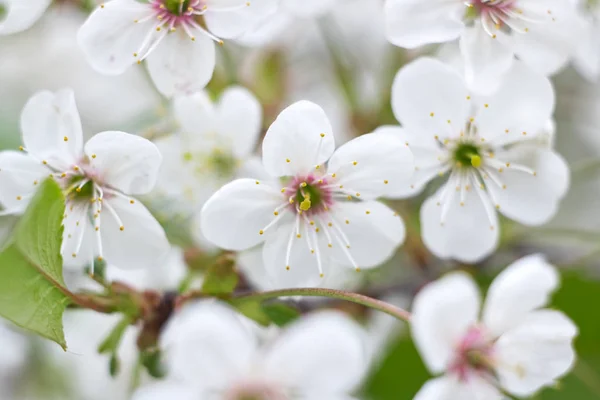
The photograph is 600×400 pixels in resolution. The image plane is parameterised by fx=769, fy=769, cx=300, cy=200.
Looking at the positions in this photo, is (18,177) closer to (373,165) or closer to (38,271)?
(38,271)

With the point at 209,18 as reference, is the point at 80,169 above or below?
below

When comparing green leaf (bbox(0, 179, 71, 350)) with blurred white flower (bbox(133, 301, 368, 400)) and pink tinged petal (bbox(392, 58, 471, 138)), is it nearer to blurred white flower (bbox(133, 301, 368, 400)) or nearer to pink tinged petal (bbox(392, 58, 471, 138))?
blurred white flower (bbox(133, 301, 368, 400))

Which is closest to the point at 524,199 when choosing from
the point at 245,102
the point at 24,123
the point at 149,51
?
the point at 245,102

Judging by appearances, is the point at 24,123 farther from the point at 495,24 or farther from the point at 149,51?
the point at 495,24

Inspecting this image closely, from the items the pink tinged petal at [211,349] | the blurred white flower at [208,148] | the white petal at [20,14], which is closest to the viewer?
the pink tinged petal at [211,349]

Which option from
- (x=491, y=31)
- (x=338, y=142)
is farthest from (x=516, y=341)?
(x=338, y=142)

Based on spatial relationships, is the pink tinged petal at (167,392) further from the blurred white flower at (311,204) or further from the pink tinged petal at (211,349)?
the blurred white flower at (311,204)

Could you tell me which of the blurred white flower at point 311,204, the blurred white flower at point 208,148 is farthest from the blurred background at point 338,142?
the blurred white flower at point 311,204
